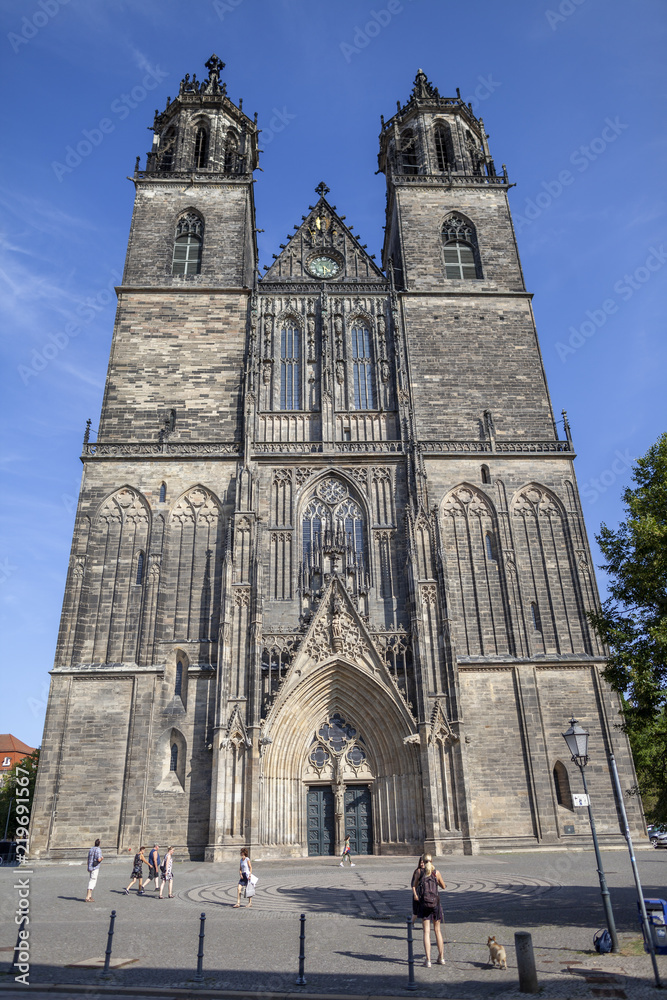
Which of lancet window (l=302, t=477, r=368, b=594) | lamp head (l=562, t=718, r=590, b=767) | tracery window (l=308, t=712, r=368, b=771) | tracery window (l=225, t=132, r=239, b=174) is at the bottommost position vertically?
lamp head (l=562, t=718, r=590, b=767)

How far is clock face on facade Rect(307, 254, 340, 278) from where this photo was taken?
29036 mm

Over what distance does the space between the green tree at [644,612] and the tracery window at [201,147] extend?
27.4 metres

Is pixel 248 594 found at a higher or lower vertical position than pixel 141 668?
higher

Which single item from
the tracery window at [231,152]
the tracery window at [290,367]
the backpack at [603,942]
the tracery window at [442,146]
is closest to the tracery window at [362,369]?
the tracery window at [290,367]

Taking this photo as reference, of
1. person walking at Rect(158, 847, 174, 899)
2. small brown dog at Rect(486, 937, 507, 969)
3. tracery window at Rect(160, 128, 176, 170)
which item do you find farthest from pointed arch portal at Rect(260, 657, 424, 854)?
tracery window at Rect(160, 128, 176, 170)

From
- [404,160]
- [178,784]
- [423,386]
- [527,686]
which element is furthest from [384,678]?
[404,160]

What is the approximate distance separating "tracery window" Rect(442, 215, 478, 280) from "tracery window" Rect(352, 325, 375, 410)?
5010mm

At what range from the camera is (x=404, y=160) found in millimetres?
33938

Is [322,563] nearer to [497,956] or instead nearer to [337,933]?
[337,933]

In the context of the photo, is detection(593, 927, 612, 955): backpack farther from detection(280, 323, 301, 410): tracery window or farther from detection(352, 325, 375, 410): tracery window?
detection(280, 323, 301, 410): tracery window

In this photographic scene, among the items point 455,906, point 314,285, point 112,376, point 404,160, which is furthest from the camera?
point 404,160

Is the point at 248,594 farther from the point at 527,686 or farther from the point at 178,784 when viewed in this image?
the point at 527,686

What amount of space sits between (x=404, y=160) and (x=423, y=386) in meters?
14.1

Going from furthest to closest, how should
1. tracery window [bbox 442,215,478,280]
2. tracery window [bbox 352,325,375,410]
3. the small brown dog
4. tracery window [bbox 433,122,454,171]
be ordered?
tracery window [bbox 433,122,454,171]
tracery window [bbox 442,215,478,280]
tracery window [bbox 352,325,375,410]
the small brown dog
